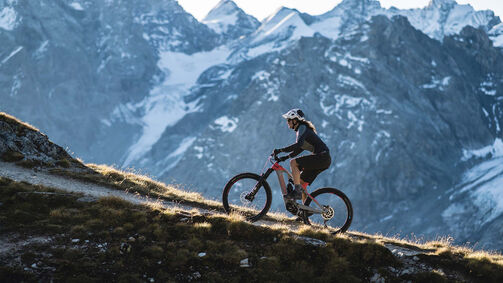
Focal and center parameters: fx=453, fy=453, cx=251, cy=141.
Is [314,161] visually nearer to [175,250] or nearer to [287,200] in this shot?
[287,200]

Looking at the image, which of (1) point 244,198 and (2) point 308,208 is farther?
(1) point 244,198

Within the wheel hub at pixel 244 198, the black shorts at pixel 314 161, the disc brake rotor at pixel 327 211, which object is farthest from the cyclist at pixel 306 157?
the wheel hub at pixel 244 198

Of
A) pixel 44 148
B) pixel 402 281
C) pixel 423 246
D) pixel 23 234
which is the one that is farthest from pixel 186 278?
pixel 44 148

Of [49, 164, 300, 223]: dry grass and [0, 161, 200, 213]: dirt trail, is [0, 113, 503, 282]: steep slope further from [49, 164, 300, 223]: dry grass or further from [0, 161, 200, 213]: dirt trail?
[49, 164, 300, 223]: dry grass

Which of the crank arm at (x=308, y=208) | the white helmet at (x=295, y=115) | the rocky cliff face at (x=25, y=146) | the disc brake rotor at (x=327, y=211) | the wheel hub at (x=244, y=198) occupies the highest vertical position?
the rocky cliff face at (x=25, y=146)

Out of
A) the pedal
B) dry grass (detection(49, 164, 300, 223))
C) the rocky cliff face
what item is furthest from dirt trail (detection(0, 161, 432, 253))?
the pedal

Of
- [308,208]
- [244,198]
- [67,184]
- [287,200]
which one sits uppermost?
[67,184]

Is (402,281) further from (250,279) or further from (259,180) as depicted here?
(259,180)

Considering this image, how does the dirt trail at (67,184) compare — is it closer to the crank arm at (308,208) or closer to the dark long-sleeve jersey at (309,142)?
the crank arm at (308,208)

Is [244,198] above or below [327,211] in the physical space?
above

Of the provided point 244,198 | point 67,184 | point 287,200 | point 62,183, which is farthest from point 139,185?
point 287,200

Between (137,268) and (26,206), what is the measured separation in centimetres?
464

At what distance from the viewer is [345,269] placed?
10.6m

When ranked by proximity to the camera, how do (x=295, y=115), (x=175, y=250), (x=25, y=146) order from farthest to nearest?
(x=25, y=146) → (x=295, y=115) → (x=175, y=250)
